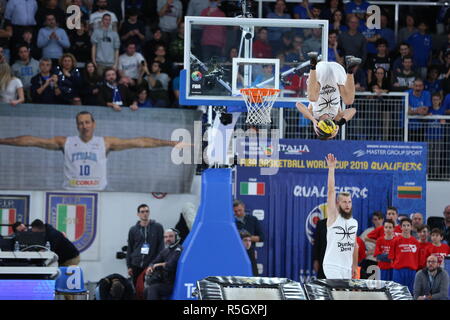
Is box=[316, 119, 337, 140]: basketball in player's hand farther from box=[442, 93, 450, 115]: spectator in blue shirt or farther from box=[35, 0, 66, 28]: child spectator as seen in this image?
box=[35, 0, 66, 28]: child spectator

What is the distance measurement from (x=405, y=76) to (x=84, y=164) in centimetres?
643

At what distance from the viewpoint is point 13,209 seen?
18047mm

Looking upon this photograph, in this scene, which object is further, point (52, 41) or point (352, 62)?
point (52, 41)

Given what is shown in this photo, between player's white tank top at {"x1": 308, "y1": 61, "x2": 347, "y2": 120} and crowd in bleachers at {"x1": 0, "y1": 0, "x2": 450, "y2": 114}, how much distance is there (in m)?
5.77

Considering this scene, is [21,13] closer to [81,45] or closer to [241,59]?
[81,45]

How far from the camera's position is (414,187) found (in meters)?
17.7

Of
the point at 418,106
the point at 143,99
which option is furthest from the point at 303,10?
the point at 143,99

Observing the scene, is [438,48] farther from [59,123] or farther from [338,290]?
[338,290]

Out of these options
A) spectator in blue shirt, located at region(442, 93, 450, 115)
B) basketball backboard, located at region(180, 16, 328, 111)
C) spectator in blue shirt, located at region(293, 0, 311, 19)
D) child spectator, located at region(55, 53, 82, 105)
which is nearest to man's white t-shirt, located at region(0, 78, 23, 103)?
child spectator, located at region(55, 53, 82, 105)

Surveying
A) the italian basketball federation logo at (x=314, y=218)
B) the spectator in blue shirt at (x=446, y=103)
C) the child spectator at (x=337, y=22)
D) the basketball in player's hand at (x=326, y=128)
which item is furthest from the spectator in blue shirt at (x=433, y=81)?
the basketball in player's hand at (x=326, y=128)

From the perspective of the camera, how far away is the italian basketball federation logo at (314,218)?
1739 cm

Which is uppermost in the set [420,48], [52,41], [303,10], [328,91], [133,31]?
[303,10]

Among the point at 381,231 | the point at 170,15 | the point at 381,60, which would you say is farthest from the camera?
the point at 170,15

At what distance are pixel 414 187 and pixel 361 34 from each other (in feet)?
11.4
